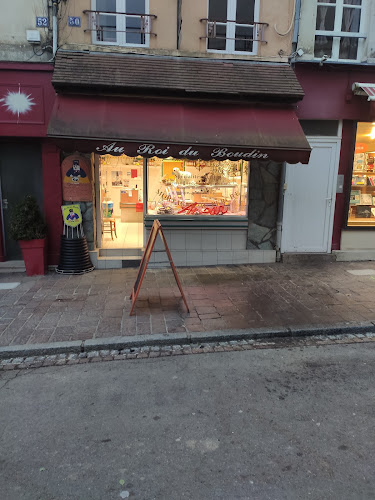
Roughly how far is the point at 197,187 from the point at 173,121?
2077 millimetres

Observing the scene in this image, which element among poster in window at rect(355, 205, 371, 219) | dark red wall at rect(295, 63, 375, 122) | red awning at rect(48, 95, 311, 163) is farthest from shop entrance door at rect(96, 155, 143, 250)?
poster in window at rect(355, 205, 371, 219)

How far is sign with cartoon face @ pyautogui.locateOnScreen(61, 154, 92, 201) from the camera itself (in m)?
7.80

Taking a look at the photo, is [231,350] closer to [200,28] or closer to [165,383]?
[165,383]

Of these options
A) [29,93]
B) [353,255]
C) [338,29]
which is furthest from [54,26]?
[353,255]

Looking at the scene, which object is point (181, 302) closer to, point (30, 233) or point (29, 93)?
point (30, 233)

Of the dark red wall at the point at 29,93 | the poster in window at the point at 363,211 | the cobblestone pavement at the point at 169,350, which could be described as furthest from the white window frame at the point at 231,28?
the cobblestone pavement at the point at 169,350

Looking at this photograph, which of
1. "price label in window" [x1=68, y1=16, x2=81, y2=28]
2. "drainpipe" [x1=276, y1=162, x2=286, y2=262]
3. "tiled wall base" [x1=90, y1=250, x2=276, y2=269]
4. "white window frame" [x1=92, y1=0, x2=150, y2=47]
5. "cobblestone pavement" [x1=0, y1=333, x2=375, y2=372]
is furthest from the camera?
"drainpipe" [x1=276, y1=162, x2=286, y2=262]

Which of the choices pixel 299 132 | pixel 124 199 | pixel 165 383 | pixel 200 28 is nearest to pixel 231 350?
pixel 165 383

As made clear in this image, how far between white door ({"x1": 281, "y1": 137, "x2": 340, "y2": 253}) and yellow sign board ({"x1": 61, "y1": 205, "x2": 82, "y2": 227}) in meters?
4.41

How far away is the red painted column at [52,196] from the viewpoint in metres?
7.74

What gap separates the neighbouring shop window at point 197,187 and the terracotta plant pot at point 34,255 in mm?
2314

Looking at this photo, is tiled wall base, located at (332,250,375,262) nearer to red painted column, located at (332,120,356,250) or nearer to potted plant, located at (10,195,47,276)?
red painted column, located at (332,120,356,250)

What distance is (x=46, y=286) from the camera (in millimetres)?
7000

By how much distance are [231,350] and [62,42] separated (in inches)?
252
